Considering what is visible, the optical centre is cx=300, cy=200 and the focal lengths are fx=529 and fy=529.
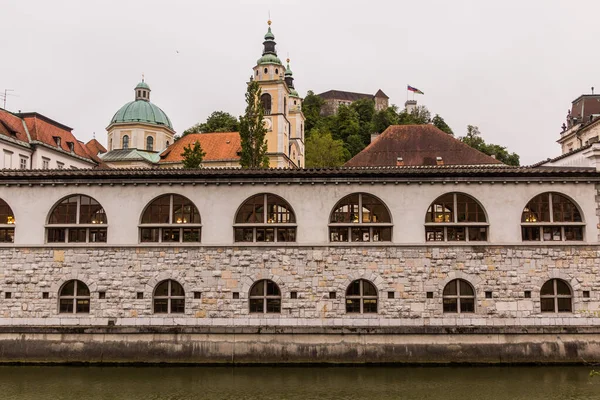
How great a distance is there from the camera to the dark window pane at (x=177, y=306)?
66.0 ft

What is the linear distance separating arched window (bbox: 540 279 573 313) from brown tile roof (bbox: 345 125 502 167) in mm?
19553

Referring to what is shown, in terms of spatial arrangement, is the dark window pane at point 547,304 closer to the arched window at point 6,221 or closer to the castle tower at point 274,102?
the arched window at point 6,221

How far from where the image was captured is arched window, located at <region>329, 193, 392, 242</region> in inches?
800

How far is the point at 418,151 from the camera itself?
3972cm

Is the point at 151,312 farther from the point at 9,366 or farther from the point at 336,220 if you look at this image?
the point at 336,220

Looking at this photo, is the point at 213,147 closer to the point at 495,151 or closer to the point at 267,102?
the point at 267,102

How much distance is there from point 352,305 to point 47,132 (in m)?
41.3

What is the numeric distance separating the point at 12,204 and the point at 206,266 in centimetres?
799

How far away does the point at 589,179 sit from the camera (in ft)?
65.5

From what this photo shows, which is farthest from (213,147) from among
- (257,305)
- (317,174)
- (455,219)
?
(455,219)

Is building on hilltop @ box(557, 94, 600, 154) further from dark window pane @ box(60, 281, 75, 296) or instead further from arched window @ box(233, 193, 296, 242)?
dark window pane @ box(60, 281, 75, 296)

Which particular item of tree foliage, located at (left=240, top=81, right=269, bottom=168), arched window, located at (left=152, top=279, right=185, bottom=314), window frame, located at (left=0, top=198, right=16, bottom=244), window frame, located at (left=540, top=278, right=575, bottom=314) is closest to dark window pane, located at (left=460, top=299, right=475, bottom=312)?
window frame, located at (left=540, top=278, right=575, bottom=314)

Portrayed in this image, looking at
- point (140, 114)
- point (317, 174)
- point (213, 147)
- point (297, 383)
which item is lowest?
point (297, 383)

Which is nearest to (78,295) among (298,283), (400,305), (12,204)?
(12,204)
